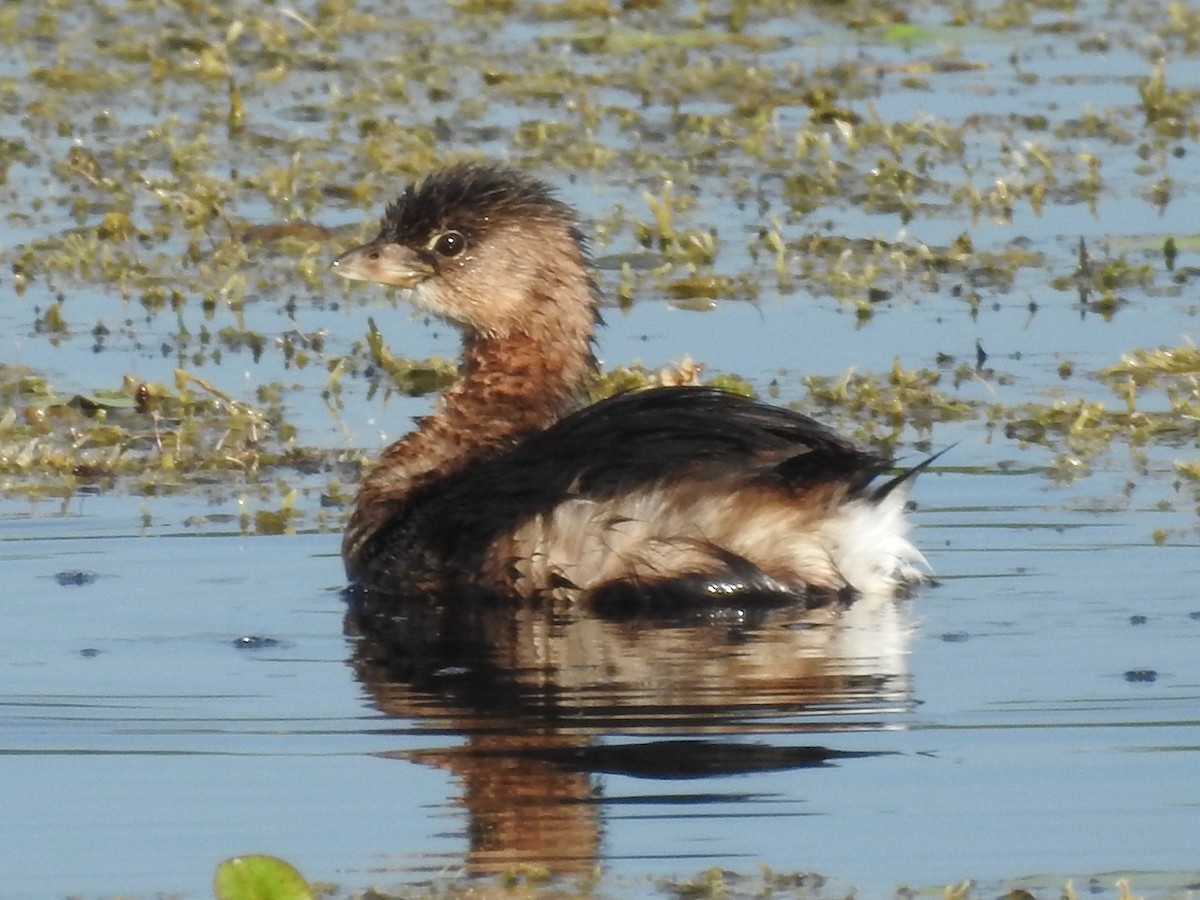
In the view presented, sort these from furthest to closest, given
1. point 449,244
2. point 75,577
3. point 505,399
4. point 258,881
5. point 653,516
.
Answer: point 449,244 < point 505,399 < point 75,577 < point 653,516 < point 258,881

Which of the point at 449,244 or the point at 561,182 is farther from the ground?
the point at 561,182

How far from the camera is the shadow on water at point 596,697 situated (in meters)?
6.49

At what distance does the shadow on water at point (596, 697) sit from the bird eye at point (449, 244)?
139 centimetres

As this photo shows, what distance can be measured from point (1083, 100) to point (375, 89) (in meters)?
3.60

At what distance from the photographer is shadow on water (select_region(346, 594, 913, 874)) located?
6492 millimetres

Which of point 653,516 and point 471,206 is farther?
point 471,206

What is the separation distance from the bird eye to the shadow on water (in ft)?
4.55

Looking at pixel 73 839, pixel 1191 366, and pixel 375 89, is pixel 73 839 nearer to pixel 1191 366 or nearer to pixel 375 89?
pixel 1191 366

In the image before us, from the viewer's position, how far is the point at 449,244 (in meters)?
9.77

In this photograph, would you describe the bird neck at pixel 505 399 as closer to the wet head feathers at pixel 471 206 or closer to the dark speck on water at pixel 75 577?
the wet head feathers at pixel 471 206

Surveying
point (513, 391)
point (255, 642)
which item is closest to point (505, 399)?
point (513, 391)

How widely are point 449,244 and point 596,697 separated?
269 centimetres

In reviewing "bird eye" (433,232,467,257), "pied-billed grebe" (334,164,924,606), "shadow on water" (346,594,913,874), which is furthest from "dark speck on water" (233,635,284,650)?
"bird eye" (433,232,467,257)

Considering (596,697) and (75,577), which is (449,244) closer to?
(75,577)
